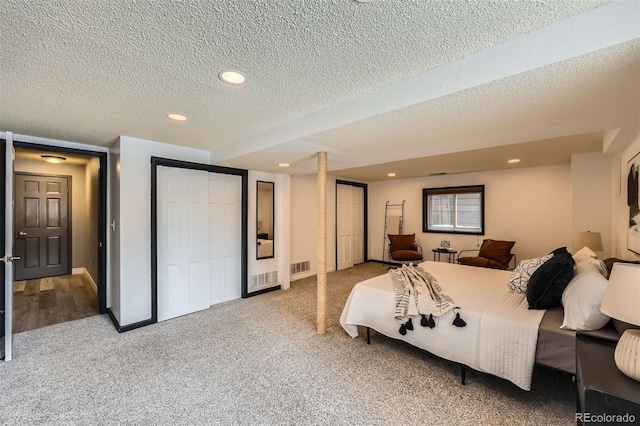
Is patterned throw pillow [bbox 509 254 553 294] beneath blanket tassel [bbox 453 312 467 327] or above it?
above

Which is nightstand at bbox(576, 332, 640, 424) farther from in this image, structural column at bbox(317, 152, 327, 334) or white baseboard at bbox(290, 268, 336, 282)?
Answer: white baseboard at bbox(290, 268, 336, 282)

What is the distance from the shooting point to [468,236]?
18.7ft

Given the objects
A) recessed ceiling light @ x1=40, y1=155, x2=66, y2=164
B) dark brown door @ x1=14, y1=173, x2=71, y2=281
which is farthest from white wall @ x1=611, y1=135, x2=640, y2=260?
dark brown door @ x1=14, y1=173, x2=71, y2=281

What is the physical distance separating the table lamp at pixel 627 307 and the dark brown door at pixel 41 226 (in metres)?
8.03

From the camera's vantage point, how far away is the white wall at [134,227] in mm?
3295

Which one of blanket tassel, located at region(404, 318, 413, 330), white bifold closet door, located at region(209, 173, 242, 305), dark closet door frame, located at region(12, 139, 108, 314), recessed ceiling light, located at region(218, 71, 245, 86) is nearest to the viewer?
recessed ceiling light, located at region(218, 71, 245, 86)

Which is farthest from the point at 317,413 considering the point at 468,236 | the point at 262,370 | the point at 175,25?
the point at 468,236

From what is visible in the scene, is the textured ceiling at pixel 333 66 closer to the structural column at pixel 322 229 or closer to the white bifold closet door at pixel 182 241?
the structural column at pixel 322 229

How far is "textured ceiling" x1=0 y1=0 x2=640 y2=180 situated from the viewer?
4.07 ft

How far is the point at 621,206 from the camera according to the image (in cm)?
275

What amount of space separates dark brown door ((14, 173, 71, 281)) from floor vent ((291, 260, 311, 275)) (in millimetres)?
4767

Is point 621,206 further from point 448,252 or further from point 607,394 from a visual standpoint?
point 448,252

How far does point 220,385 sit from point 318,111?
7.93 feet

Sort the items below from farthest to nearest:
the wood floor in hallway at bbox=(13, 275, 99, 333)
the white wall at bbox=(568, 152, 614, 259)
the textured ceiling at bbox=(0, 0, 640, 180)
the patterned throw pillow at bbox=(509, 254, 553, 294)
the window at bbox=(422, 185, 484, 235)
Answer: the window at bbox=(422, 185, 484, 235) → the wood floor in hallway at bbox=(13, 275, 99, 333) → the white wall at bbox=(568, 152, 614, 259) → the patterned throw pillow at bbox=(509, 254, 553, 294) → the textured ceiling at bbox=(0, 0, 640, 180)
